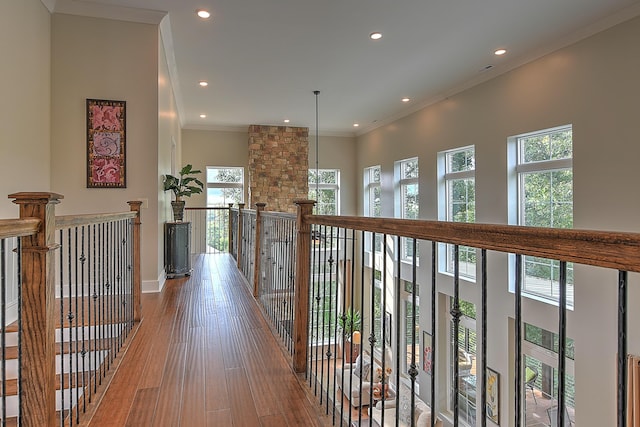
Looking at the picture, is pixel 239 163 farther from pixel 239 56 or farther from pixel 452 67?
pixel 452 67

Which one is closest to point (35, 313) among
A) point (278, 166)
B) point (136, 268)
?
point (136, 268)

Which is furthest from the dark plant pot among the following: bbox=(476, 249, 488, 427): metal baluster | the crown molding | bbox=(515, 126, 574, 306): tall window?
bbox=(476, 249, 488, 427): metal baluster

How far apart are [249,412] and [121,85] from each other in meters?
3.80

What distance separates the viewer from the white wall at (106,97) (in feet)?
13.1

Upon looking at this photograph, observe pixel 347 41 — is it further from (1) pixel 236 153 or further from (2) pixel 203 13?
(1) pixel 236 153

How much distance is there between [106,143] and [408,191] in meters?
6.30

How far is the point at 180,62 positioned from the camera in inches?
213

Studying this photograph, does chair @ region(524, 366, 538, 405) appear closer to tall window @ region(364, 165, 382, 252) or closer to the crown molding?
tall window @ region(364, 165, 382, 252)

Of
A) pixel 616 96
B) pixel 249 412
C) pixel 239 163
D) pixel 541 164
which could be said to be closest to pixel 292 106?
pixel 239 163

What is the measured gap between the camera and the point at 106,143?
413cm

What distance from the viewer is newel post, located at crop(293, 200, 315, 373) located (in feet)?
7.92

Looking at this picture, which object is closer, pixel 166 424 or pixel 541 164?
pixel 166 424

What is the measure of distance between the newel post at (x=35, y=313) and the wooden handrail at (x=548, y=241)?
1409mm

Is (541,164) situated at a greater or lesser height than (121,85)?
lesser
